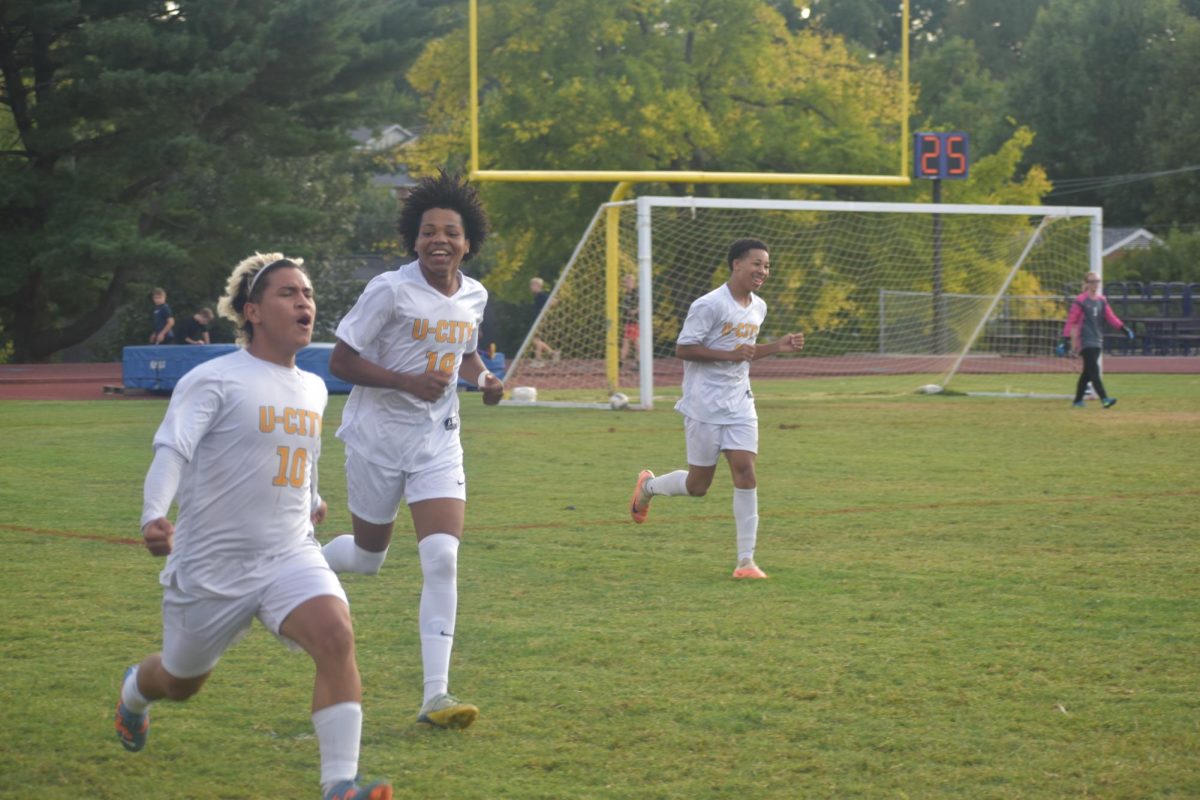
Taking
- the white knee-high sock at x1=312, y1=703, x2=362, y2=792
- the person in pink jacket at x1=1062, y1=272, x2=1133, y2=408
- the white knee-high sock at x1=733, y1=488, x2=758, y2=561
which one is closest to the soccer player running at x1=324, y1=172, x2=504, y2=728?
the white knee-high sock at x1=312, y1=703, x2=362, y2=792

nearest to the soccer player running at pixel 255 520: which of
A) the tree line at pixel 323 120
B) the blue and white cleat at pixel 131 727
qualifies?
the blue and white cleat at pixel 131 727

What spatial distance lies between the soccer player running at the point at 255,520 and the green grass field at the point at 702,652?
19.7 inches

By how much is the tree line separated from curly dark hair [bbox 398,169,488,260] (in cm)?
2692

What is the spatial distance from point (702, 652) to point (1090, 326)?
53.5ft

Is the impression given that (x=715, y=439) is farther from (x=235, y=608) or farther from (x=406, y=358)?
(x=235, y=608)

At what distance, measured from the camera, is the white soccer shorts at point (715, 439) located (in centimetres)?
900

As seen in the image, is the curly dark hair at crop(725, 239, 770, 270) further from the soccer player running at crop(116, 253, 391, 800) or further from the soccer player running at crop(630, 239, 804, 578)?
the soccer player running at crop(116, 253, 391, 800)

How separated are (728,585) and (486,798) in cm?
380

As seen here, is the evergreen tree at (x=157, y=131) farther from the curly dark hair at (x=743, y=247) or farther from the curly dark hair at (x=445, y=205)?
the curly dark hair at (x=445, y=205)

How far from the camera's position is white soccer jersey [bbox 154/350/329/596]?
4.66 metres

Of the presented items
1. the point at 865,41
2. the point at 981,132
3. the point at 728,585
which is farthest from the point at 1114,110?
the point at 728,585

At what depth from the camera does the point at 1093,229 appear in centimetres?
2478

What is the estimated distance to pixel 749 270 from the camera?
9.12 metres

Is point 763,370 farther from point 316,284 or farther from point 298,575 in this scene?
point 298,575
